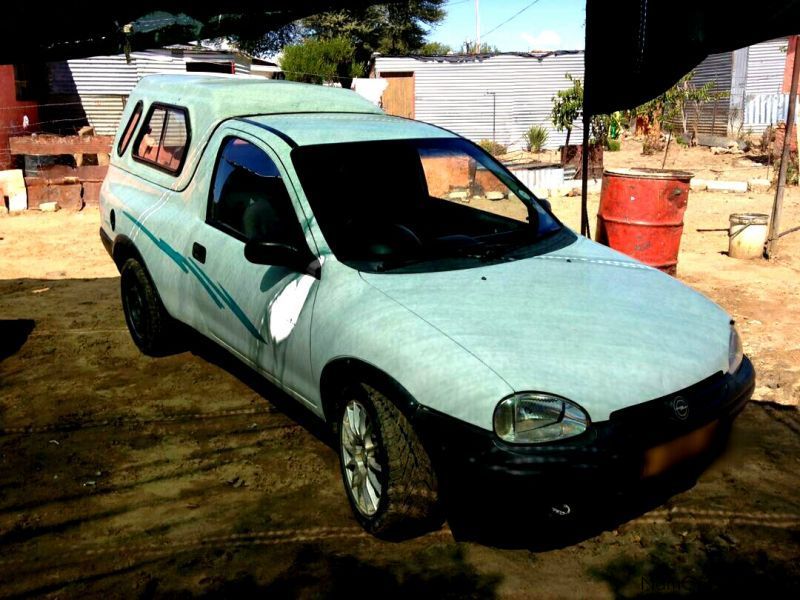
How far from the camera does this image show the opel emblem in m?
2.89

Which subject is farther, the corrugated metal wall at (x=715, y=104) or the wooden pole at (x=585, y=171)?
the corrugated metal wall at (x=715, y=104)

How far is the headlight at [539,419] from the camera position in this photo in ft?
8.95

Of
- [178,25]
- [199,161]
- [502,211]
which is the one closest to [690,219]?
[502,211]

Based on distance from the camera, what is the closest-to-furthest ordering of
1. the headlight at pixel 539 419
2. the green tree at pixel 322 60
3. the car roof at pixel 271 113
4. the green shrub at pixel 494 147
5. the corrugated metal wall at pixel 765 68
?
the headlight at pixel 539 419 < the car roof at pixel 271 113 < the green shrub at pixel 494 147 < the corrugated metal wall at pixel 765 68 < the green tree at pixel 322 60

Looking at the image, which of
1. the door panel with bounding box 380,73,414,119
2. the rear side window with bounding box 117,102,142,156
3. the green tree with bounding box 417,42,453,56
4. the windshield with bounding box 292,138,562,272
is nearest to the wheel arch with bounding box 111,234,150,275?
the rear side window with bounding box 117,102,142,156

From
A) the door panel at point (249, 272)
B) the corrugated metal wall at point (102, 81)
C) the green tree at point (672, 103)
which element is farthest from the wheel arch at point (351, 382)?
the corrugated metal wall at point (102, 81)

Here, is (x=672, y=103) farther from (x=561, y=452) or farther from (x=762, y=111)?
(x=561, y=452)

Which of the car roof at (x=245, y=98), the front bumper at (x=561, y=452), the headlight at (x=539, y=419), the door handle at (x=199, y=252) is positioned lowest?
the front bumper at (x=561, y=452)

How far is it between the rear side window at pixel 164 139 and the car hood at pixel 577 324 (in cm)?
215

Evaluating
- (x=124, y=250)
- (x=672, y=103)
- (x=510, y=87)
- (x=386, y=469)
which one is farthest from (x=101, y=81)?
(x=386, y=469)

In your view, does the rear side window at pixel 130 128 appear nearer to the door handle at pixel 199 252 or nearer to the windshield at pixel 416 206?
the door handle at pixel 199 252

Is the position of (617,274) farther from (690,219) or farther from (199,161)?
(690,219)

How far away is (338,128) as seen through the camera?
4.26 meters

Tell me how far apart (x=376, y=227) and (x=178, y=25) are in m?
1.31
